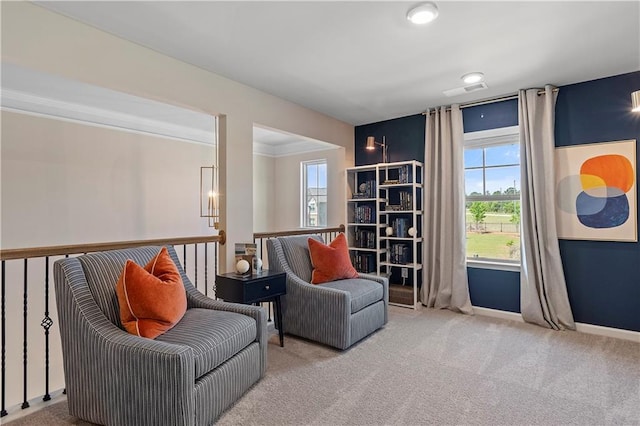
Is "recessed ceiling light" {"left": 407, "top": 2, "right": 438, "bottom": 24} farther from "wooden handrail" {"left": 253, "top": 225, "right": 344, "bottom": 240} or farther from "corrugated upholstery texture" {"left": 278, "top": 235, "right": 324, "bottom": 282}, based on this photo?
"wooden handrail" {"left": 253, "top": 225, "right": 344, "bottom": 240}

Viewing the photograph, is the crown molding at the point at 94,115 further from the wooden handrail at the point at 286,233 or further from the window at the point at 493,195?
the window at the point at 493,195

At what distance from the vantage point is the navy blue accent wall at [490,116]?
364cm

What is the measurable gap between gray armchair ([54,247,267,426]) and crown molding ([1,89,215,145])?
258 cm

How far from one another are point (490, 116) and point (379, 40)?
6.52 ft

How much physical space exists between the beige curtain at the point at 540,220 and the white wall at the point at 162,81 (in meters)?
2.31

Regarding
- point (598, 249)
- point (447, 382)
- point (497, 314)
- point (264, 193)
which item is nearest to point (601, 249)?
point (598, 249)

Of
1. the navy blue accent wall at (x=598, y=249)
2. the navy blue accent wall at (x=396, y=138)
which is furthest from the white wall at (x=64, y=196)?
the navy blue accent wall at (x=598, y=249)

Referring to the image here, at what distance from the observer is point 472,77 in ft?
10.2

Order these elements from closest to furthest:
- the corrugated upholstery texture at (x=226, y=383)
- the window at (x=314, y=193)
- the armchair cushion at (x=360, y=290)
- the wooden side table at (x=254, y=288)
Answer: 1. the corrugated upholstery texture at (x=226, y=383)
2. the wooden side table at (x=254, y=288)
3. the armchair cushion at (x=360, y=290)
4. the window at (x=314, y=193)

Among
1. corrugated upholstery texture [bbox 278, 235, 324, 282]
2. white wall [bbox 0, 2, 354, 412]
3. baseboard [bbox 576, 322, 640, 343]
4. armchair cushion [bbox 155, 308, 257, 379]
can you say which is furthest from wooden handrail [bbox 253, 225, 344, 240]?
baseboard [bbox 576, 322, 640, 343]

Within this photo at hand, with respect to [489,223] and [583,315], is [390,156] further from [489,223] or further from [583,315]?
[583,315]

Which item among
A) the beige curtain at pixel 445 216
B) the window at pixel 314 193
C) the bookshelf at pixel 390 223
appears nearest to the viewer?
the beige curtain at pixel 445 216

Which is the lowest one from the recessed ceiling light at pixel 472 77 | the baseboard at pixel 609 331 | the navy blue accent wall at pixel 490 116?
the baseboard at pixel 609 331

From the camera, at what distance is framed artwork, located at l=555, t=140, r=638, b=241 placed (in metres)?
3.05
